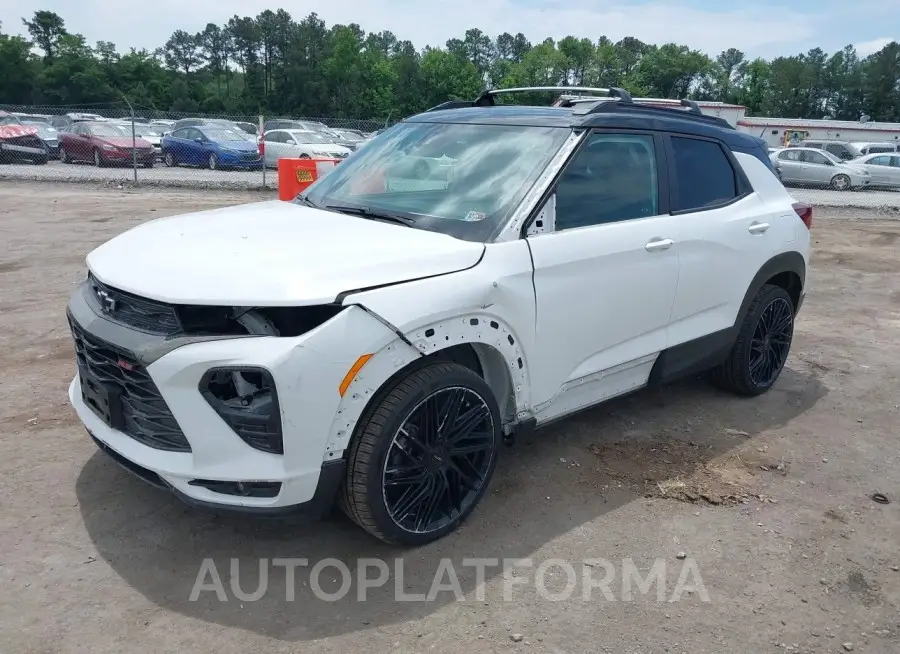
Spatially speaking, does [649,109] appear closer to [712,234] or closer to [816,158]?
[712,234]

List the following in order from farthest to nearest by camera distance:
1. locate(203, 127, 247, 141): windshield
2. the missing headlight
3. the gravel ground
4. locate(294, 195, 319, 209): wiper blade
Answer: locate(203, 127, 247, 141): windshield
the gravel ground
locate(294, 195, 319, 209): wiper blade
the missing headlight

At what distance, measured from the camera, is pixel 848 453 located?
428 centimetres

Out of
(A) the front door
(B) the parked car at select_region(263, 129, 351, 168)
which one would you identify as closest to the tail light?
(A) the front door

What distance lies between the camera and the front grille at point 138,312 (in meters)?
2.69

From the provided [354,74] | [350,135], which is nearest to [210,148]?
[350,135]

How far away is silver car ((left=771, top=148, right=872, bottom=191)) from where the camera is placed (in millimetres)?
23156

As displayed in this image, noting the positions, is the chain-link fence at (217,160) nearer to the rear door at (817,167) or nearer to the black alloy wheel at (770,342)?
the rear door at (817,167)

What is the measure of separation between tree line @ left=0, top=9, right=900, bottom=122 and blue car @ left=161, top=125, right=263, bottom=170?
42.3 meters

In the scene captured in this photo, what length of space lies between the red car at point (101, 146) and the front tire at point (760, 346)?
20282mm

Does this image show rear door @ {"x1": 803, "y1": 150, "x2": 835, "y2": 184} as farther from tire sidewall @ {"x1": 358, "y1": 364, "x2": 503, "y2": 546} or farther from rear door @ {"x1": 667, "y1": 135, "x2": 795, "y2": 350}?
tire sidewall @ {"x1": 358, "y1": 364, "x2": 503, "y2": 546}

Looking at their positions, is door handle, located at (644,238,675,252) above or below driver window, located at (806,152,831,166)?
below

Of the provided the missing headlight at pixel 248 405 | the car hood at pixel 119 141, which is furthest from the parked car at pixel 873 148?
the missing headlight at pixel 248 405

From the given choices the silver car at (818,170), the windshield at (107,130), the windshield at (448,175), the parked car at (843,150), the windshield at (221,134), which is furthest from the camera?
the parked car at (843,150)

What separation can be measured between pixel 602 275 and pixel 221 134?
825 inches
